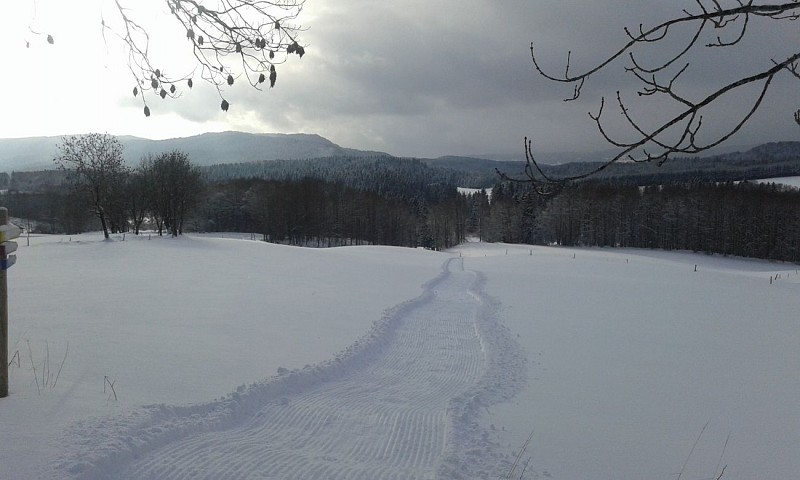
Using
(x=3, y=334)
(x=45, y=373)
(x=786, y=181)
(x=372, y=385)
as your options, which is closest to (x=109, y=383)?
(x=45, y=373)

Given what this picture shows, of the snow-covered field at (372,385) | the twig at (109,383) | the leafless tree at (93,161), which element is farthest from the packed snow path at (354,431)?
the leafless tree at (93,161)

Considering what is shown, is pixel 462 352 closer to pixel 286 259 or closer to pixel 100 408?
pixel 100 408

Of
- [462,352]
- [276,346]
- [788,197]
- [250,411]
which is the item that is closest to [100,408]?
[250,411]

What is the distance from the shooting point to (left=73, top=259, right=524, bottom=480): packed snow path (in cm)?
380

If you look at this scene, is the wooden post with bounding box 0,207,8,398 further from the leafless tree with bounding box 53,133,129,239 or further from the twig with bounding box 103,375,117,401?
the leafless tree with bounding box 53,133,129,239

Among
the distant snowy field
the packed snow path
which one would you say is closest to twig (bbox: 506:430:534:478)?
the packed snow path

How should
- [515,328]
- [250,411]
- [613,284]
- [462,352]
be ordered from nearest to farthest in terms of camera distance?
[250,411] < [462,352] < [515,328] < [613,284]

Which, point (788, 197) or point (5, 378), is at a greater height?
point (788, 197)

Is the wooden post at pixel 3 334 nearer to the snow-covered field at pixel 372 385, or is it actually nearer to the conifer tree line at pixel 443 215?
the snow-covered field at pixel 372 385

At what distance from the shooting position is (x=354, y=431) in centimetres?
480

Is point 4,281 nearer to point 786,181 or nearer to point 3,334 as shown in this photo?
point 3,334

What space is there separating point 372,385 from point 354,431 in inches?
69.2

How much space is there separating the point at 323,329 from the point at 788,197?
248 feet

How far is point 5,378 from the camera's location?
14.0 ft
